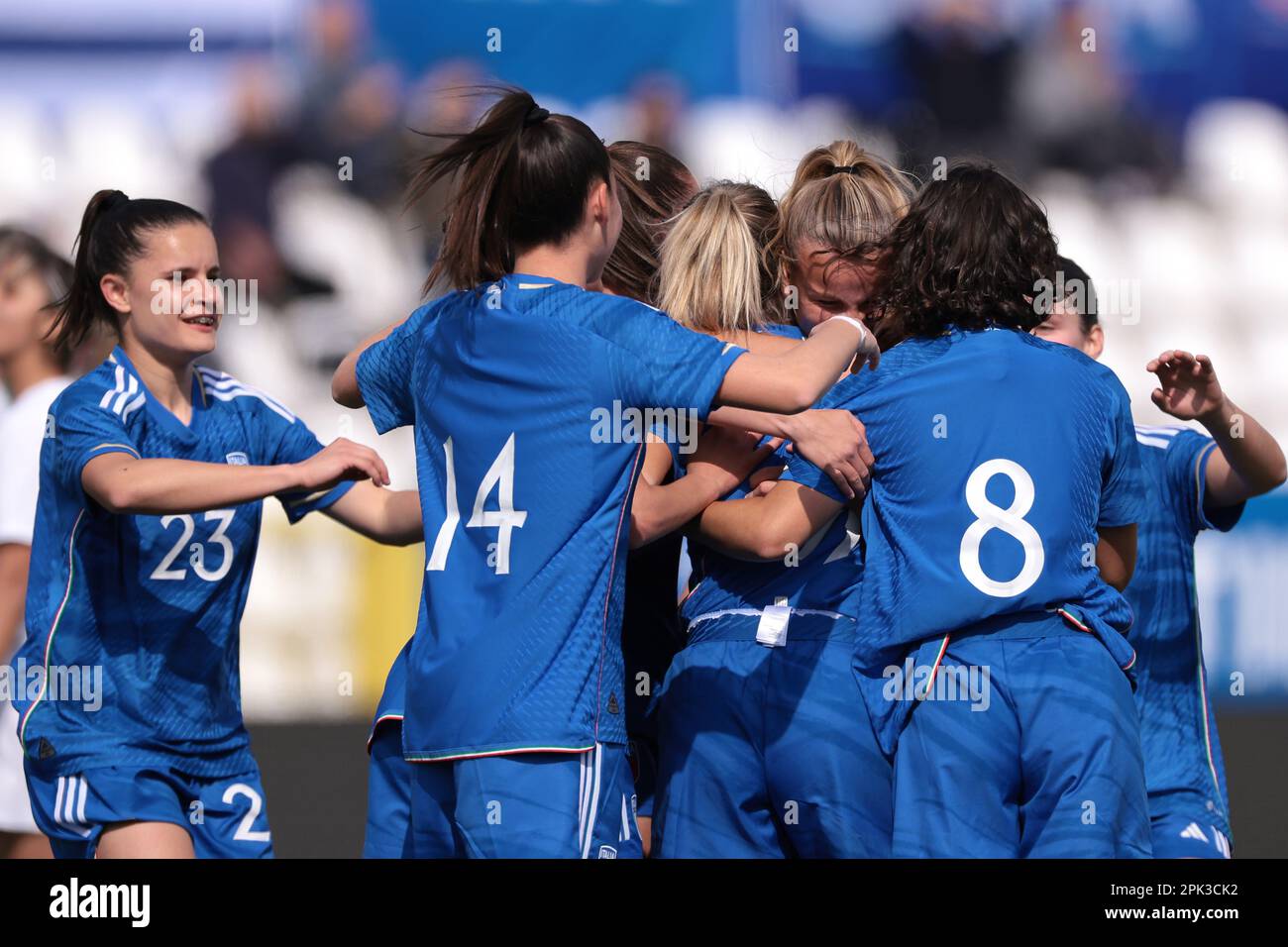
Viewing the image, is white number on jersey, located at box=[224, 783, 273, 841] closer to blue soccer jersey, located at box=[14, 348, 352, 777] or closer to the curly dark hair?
blue soccer jersey, located at box=[14, 348, 352, 777]

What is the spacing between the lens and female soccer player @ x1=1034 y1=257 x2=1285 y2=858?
4.05 metres

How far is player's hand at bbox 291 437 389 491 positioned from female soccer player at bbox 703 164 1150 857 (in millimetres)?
832

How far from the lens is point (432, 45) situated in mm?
10430

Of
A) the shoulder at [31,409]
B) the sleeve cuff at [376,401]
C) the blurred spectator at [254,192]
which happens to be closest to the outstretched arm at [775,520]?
the sleeve cuff at [376,401]

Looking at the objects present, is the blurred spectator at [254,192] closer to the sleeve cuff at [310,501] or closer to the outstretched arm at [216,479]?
the sleeve cuff at [310,501]

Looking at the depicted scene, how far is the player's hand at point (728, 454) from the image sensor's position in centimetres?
Answer: 373

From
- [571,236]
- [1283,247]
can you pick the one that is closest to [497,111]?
[571,236]

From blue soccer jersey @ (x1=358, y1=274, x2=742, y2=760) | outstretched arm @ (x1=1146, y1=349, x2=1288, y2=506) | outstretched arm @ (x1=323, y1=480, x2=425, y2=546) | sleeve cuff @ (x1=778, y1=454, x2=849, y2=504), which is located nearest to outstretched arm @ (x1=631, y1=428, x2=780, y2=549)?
sleeve cuff @ (x1=778, y1=454, x2=849, y2=504)

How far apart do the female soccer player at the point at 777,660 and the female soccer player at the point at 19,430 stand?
2.26 metres

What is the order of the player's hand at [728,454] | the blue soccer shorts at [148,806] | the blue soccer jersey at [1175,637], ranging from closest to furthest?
1. the player's hand at [728,454]
2. the blue soccer shorts at [148,806]
3. the blue soccer jersey at [1175,637]

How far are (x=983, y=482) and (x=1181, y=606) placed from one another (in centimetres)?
122

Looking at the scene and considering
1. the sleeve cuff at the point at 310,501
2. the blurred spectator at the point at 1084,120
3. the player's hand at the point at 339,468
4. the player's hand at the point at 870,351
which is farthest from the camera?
the blurred spectator at the point at 1084,120

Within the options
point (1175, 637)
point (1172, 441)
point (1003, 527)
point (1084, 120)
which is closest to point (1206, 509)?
point (1172, 441)

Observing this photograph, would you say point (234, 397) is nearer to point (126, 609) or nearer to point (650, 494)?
point (126, 609)
